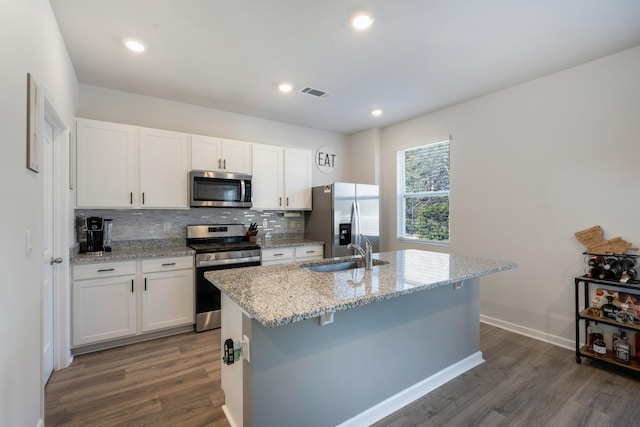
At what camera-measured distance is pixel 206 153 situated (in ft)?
11.4

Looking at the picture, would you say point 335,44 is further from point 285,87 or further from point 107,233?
point 107,233

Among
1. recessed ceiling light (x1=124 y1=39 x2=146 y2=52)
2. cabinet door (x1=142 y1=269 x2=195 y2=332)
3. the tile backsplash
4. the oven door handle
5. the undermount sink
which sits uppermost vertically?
recessed ceiling light (x1=124 y1=39 x2=146 y2=52)

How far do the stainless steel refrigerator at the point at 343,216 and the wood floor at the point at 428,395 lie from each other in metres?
1.97

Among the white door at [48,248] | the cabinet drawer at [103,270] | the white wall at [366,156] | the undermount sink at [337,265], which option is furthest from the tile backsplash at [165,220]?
the undermount sink at [337,265]

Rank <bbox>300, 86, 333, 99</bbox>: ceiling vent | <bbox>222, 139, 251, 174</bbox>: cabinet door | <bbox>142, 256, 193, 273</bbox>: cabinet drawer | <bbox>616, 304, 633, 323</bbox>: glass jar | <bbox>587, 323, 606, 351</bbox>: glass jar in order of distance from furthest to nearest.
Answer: <bbox>222, 139, 251, 174</bbox>: cabinet door
<bbox>300, 86, 333, 99</bbox>: ceiling vent
<bbox>142, 256, 193, 273</bbox>: cabinet drawer
<bbox>587, 323, 606, 351</bbox>: glass jar
<bbox>616, 304, 633, 323</bbox>: glass jar

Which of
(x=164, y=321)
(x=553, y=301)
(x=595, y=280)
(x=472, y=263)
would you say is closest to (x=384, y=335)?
(x=472, y=263)

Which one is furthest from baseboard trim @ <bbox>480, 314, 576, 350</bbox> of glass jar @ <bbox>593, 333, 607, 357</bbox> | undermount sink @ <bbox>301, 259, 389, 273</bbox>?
undermount sink @ <bbox>301, 259, 389, 273</bbox>

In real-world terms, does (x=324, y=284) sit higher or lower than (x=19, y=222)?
lower

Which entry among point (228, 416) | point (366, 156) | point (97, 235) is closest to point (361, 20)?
point (228, 416)

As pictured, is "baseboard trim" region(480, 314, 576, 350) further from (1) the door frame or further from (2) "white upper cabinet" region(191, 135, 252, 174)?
(1) the door frame

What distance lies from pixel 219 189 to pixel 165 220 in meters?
0.74

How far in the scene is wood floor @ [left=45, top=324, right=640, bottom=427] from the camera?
1.83m

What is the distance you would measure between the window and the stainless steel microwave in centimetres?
231

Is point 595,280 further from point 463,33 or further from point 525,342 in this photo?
point 463,33
